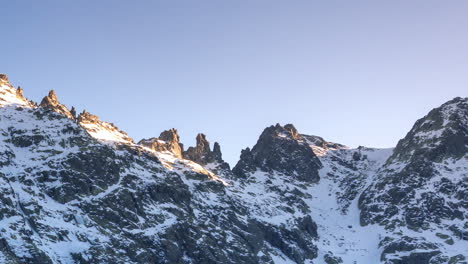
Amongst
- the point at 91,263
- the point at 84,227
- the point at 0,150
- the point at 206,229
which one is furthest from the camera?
the point at 206,229

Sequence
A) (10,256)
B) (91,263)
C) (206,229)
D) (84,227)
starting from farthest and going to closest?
(206,229)
(84,227)
(91,263)
(10,256)

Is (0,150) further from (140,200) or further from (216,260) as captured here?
(216,260)

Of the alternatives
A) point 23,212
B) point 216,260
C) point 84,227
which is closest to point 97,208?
point 84,227

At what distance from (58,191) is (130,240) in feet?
75.7

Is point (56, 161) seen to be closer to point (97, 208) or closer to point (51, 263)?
point (97, 208)

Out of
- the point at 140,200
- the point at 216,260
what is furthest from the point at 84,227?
the point at 216,260

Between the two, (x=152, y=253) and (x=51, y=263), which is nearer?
(x=51, y=263)

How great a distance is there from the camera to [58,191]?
7156 inches

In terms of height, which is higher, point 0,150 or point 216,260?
point 0,150

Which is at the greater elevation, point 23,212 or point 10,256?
point 23,212

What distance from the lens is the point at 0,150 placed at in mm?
186625

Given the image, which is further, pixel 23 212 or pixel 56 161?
pixel 56 161

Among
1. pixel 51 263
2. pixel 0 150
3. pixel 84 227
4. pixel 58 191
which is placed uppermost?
pixel 0 150

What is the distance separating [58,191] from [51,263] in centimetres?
3315
